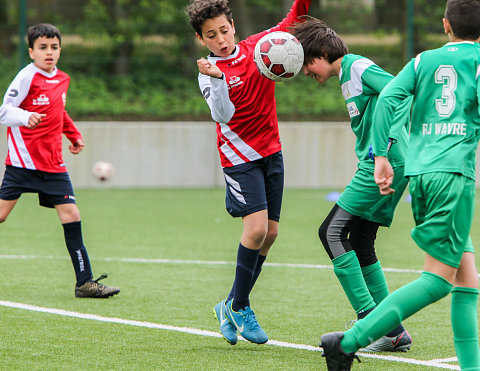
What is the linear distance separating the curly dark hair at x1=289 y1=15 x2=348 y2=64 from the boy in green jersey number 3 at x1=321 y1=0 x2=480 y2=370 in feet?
3.16

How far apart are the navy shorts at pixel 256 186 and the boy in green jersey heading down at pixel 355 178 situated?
1.65ft

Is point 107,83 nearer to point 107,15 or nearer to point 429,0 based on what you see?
point 107,15

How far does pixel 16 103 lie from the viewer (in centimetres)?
660

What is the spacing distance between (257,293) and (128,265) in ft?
6.02

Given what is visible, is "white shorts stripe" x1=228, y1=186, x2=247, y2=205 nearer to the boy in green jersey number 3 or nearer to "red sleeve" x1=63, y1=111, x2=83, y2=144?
the boy in green jersey number 3

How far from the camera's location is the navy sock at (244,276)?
5.15 metres

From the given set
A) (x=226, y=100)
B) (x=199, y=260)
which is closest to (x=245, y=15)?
(x=199, y=260)

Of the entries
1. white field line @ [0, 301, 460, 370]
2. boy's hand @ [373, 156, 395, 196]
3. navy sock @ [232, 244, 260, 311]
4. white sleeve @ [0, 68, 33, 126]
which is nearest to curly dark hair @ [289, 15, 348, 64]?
boy's hand @ [373, 156, 395, 196]

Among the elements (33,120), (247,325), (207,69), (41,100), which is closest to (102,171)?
(41,100)

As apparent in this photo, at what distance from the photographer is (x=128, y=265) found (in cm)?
805

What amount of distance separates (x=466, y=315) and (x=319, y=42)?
186 centimetres

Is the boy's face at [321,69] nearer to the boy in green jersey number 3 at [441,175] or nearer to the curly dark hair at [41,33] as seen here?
the boy in green jersey number 3 at [441,175]

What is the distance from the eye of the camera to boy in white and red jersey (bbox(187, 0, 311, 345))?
5.12m

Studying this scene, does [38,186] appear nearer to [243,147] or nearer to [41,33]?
[41,33]
